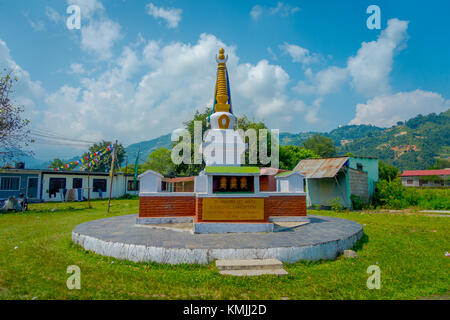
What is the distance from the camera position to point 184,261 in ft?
18.9

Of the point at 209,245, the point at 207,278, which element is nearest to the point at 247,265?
the point at 207,278

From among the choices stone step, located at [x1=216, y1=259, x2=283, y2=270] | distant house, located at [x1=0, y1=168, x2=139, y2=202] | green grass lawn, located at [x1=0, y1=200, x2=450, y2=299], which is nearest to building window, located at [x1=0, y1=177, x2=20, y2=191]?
distant house, located at [x1=0, y1=168, x2=139, y2=202]

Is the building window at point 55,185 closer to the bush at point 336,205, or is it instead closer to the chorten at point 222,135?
the chorten at point 222,135

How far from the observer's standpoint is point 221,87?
41.8 feet

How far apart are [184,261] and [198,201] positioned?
2793 millimetres

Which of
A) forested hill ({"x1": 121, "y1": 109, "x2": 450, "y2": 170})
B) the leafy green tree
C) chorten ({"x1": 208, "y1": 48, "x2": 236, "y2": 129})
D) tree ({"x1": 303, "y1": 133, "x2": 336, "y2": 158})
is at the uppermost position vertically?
forested hill ({"x1": 121, "y1": 109, "x2": 450, "y2": 170})

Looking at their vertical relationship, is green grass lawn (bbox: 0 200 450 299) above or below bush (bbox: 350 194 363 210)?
below

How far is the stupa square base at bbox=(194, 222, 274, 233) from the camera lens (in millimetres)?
8141

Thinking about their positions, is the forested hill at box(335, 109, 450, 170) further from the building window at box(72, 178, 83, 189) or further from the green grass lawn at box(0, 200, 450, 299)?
the green grass lawn at box(0, 200, 450, 299)

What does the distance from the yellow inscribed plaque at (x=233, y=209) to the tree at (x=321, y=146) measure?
5986 cm

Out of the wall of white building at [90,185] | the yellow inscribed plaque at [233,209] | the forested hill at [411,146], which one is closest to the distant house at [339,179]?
the yellow inscribed plaque at [233,209]
